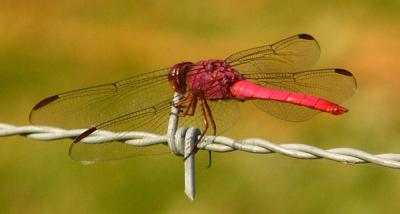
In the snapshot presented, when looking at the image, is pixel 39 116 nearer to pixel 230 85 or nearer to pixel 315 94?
pixel 230 85

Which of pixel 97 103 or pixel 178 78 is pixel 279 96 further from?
pixel 97 103

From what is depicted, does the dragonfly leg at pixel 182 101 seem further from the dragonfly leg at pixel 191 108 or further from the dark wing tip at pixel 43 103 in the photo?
the dark wing tip at pixel 43 103

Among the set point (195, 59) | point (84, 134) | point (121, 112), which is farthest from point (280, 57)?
point (195, 59)

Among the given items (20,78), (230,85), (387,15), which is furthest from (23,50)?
(230,85)

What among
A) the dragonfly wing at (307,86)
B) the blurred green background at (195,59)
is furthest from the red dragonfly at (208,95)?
the blurred green background at (195,59)

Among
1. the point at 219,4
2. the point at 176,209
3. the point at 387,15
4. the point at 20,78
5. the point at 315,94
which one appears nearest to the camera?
the point at 315,94

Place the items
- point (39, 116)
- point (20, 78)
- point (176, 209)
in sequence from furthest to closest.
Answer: point (20, 78) → point (176, 209) → point (39, 116)
